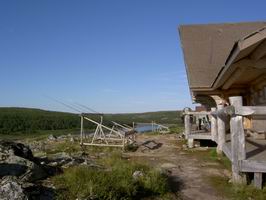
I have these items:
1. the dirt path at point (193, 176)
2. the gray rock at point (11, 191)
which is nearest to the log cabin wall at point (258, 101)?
the dirt path at point (193, 176)

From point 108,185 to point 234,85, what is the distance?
25.3 ft

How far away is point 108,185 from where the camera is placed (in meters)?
6.09

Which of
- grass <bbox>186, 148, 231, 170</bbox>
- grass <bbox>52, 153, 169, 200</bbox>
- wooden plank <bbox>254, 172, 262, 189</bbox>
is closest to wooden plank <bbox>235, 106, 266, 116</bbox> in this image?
wooden plank <bbox>254, 172, 262, 189</bbox>

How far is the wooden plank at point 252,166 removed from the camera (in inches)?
263

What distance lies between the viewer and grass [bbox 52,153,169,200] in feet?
→ 19.0

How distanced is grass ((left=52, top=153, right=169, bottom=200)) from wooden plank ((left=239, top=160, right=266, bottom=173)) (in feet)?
5.12

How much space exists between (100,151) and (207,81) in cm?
568

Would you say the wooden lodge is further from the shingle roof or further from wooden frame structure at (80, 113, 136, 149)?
wooden frame structure at (80, 113, 136, 149)

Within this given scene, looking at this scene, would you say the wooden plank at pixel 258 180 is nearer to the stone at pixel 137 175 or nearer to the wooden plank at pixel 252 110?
the wooden plank at pixel 252 110

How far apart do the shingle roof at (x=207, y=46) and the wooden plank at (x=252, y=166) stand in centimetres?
455

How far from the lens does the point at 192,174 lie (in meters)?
8.81

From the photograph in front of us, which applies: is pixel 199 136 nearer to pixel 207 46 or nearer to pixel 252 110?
pixel 207 46

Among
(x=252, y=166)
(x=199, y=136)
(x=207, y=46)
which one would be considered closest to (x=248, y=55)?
(x=252, y=166)

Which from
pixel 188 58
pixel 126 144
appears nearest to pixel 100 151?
pixel 126 144
